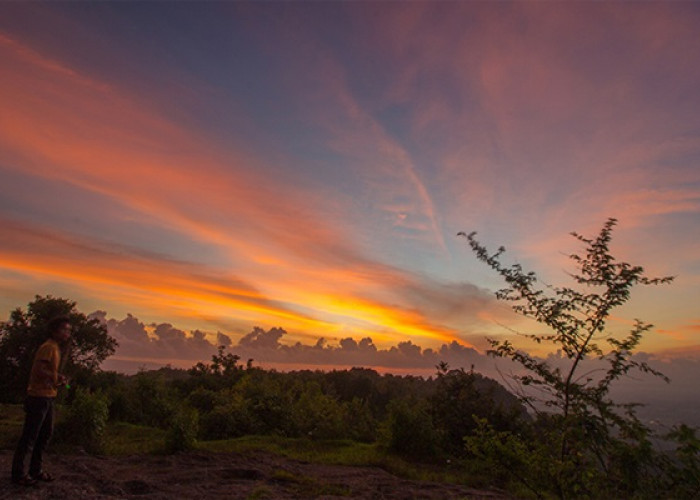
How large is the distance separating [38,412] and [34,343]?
3487 centimetres

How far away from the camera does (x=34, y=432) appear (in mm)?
7406

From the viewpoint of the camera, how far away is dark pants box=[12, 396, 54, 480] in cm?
736

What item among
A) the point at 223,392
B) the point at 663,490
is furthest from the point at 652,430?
the point at 223,392

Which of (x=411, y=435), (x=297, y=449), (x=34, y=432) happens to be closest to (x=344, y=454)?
(x=297, y=449)

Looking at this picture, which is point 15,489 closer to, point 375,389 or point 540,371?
point 540,371

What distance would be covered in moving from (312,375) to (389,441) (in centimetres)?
4391

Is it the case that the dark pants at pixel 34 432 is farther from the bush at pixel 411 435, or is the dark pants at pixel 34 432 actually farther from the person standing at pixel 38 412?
the bush at pixel 411 435

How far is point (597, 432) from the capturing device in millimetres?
4559

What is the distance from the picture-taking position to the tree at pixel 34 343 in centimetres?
3334

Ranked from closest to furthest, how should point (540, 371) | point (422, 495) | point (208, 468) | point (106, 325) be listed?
point (540, 371) < point (422, 495) < point (208, 468) < point (106, 325)

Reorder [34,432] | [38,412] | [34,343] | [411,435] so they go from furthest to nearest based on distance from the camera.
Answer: [34,343] → [411,435] → [38,412] → [34,432]

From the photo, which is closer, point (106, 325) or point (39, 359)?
point (39, 359)

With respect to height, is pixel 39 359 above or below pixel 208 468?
above

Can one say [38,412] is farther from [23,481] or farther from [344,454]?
[344,454]
